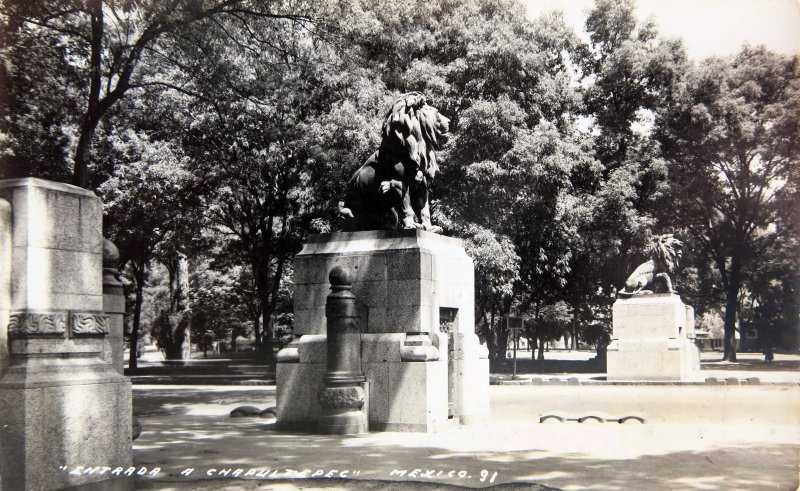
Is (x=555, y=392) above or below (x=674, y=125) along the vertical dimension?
below

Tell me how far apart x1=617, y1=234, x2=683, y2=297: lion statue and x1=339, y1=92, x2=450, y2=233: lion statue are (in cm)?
1523

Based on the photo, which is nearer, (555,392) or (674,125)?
(555,392)

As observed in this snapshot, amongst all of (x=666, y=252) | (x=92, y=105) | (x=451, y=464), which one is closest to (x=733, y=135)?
(x=666, y=252)

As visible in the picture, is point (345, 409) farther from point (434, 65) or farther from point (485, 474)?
point (434, 65)

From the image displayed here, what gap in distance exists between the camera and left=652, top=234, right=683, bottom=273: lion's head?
25036 millimetres

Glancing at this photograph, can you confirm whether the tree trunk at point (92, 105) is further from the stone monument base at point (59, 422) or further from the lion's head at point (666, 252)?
the lion's head at point (666, 252)

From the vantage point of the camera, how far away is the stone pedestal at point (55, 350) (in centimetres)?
600

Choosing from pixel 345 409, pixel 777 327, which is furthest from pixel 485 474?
pixel 777 327

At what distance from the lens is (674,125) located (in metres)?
32.2

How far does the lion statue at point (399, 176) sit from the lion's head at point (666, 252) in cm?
1529

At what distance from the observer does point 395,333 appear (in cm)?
1080

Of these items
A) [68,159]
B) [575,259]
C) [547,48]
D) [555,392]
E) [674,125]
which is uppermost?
[547,48]

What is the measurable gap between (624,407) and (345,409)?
767 cm

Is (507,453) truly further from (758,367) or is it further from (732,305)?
(732,305)
